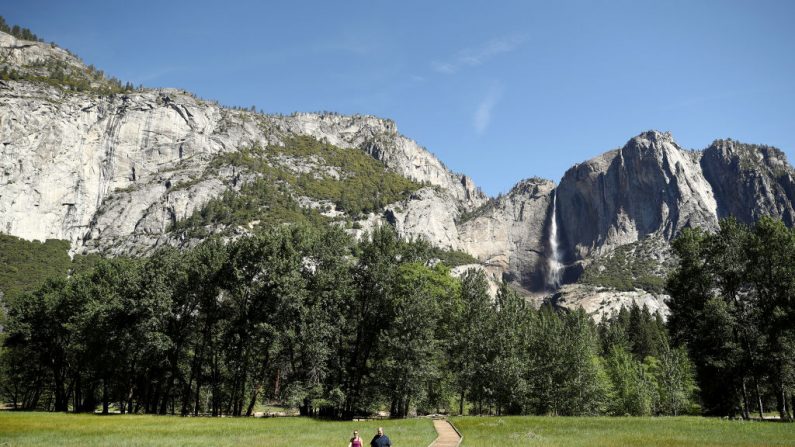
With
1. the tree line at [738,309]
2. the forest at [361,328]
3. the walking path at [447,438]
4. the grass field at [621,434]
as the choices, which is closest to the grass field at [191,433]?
the walking path at [447,438]

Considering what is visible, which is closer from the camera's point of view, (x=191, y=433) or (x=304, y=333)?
(x=191, y=433)

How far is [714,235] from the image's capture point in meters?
43.7

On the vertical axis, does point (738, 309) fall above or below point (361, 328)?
above

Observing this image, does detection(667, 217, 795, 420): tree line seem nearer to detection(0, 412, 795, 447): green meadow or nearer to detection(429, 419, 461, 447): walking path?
detection(0, 412, 795, 447): green meadow

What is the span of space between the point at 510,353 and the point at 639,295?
16032 centimetres

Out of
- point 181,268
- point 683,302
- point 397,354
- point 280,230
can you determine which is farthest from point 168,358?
point 683,302

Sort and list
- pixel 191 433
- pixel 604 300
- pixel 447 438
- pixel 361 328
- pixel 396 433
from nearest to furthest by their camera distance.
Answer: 1. pixel 447 438
2. pixel 396 433
3. pixel 191 433
4. pixel 361 328
5. pixel 604 300

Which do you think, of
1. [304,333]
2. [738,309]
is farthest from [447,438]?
[738,309]

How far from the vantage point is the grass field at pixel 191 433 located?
26553mm

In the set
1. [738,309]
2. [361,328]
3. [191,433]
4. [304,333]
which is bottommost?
[191,433]

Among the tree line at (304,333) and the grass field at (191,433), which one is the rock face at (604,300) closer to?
the tree line at (304,333)

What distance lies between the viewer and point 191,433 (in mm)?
31312

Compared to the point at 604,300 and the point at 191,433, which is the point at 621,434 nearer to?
the point at 191,433

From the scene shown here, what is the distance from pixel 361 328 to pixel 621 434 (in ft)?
79.8
